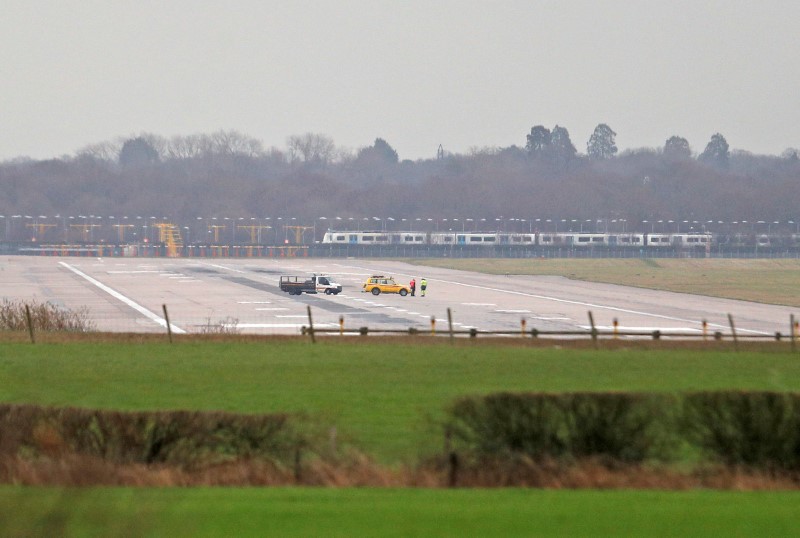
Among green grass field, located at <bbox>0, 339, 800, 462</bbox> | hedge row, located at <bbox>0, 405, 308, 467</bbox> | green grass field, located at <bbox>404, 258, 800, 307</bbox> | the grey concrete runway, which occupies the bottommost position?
green grass field, located at <bbox>404, 258, 800, 307</bbox>

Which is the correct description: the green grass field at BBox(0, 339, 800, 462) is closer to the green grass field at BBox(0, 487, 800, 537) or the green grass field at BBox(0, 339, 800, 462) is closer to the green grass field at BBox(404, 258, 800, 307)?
the green grass field at BBox(0, 487, 800, 537)

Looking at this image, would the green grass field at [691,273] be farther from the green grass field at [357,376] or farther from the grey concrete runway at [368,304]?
the green grass field at [357,376]

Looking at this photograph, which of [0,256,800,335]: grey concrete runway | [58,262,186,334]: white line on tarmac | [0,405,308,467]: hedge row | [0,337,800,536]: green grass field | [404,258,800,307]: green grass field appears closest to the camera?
[0,337,800,536]: green grass field

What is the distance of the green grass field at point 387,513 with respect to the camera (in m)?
11.3

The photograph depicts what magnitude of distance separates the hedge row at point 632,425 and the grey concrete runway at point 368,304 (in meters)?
34.1

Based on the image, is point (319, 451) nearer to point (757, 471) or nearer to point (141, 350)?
point (757, 471)

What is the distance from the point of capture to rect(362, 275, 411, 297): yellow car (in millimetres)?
81500

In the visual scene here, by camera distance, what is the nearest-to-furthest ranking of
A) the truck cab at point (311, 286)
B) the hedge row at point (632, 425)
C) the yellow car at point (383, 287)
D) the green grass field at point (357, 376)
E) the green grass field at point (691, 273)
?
the hedge row at point (632, 425) < the green grass field at point (357, 376) < the truck cab at point (311, 286) < the yellow car at point (383, 287) < the green grass field at point (691, 273)

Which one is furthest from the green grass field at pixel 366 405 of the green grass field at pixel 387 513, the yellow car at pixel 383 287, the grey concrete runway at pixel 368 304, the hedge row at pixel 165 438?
the yellow car at pixel 383 287

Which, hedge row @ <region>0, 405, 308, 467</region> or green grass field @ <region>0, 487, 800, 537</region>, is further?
hedge row @ <region>0, 405, 308, 467</region>

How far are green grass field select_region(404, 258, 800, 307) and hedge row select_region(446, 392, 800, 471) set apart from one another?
63.7 meters

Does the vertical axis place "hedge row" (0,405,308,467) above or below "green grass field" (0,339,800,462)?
above

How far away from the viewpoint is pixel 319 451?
16.3 m

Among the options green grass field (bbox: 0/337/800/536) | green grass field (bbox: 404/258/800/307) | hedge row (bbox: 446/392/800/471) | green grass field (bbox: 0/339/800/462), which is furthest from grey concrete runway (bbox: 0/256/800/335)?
hedge row (bbox: 446/392/800/471)
